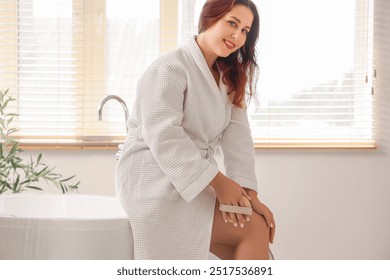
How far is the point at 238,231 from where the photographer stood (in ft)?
6.59

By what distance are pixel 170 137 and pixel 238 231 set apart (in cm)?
34

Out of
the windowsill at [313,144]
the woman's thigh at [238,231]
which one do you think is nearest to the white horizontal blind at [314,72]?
the windowsill at [313,144]

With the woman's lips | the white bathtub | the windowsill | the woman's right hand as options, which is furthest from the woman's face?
the windowsill

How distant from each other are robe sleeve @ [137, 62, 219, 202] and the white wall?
1.44m

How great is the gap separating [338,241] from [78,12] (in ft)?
5.69

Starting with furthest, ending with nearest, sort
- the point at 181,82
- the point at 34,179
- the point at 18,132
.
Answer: the point at 18,132 → the point at 34,179 → the point at 181,82

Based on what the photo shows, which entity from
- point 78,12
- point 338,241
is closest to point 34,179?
point 78,12

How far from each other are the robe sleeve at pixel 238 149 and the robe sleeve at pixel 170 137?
246 mm

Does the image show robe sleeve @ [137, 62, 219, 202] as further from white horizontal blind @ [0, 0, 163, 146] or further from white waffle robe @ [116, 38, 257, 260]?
white horizontal blind @ [0, 0, 163, 146]

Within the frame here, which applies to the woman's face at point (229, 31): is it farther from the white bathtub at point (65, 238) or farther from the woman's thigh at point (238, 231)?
Result: the white bathtub at point (65, 238)

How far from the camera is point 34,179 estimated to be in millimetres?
3152

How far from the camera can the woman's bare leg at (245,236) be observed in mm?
2002

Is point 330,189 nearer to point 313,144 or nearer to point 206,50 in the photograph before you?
point 313,144
